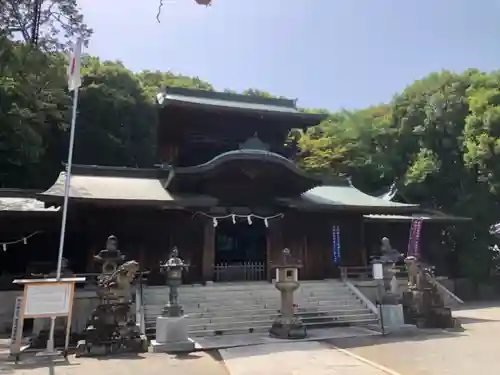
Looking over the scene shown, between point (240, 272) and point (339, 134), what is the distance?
22.8 metres

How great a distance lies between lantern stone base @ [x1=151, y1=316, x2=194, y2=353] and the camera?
10312 mm

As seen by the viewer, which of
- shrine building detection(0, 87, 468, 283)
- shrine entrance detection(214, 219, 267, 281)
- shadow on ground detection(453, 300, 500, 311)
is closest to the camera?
shrine building detection(0, 87, 468, 283)

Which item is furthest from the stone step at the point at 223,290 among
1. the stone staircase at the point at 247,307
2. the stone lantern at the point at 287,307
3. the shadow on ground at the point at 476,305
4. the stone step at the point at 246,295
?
the shadow on ground at the point at 476,305

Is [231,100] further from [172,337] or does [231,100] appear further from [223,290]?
[172,337]

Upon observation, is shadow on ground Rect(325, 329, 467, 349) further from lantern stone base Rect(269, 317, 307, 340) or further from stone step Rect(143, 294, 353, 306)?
stone step Rect(143, 294, 353, 306)

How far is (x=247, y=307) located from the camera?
13922 millimetres

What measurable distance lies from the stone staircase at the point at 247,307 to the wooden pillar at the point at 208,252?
83cm

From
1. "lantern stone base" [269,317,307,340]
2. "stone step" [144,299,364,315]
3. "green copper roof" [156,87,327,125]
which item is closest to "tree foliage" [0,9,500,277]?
"green copper roof" [156,87,327,125]

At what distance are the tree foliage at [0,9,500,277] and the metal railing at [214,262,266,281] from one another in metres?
10.9

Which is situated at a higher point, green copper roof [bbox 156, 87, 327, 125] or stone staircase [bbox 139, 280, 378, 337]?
green copper roof [bbox 156, 87, 327, 125]

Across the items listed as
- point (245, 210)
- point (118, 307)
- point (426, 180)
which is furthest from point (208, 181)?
point (426, 180)

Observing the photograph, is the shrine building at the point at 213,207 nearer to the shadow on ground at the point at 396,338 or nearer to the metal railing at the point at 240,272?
the metal railing at the point at 240,272

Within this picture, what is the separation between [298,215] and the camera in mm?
17875

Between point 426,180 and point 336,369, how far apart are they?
2019 cm
